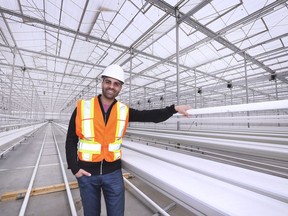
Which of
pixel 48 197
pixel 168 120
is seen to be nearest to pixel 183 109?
pixel 168 120

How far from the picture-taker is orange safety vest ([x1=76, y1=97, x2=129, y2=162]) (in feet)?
3.73

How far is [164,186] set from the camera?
758 millimetres

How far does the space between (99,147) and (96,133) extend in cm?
10

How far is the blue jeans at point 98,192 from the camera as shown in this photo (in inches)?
46.0

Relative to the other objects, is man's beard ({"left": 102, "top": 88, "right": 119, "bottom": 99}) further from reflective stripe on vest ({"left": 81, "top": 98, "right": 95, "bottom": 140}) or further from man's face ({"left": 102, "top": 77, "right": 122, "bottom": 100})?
reflective stripe on vest ({"left": 81, "top": 98, "right": 95, "bottom": 140})

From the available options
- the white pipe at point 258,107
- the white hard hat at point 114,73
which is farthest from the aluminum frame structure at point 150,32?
the white hard hat at point 114,73

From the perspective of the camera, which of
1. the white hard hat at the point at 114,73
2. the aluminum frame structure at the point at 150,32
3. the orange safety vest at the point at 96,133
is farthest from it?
the aluminum frame structure at the point at 150,32

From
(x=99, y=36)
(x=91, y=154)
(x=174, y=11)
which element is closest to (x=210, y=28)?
(x=174, y=11)

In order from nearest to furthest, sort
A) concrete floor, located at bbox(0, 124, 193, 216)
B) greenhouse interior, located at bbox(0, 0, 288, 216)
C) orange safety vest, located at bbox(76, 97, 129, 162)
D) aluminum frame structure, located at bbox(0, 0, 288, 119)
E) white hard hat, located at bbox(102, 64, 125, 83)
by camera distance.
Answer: greenhouse interior, located at bbox(0, 0, 288, 216), orange safety vest, located at bbox(76, 97, 129, 162), white hard hat, located at bbox(102, 64, 125, 83), concrete floor, located at bbox(0, 124, 193, 216), aluminum frame structure, located at bbox(0, 0, 288, 119)

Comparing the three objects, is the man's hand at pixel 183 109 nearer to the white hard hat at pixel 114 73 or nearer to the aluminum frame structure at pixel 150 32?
the white hard hat at pixel 114 73

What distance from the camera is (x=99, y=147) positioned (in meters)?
1.14

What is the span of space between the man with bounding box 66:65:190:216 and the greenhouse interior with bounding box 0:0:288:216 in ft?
0.21

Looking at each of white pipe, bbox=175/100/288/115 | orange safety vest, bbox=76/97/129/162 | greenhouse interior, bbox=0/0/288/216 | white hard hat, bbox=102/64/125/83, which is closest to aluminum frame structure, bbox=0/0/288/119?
greenhouse interior, bbox=0/0/288/216

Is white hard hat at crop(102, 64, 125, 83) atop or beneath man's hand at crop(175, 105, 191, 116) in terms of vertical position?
atop
